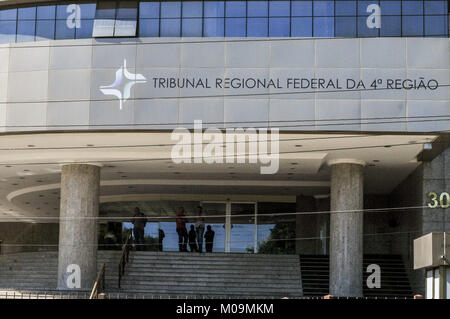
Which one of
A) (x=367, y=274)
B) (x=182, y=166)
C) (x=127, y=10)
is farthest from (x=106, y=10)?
(x=367, y=274)

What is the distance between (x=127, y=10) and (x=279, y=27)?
5.53 meters

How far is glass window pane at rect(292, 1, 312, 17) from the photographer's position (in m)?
29.0

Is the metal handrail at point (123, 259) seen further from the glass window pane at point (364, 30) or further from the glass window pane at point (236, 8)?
the glass window pane at point (364, 30)

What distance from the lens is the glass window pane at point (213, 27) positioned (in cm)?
2873

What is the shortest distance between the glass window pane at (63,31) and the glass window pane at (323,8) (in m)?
8.72

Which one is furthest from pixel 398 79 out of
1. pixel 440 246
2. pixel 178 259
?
pixel 440 246

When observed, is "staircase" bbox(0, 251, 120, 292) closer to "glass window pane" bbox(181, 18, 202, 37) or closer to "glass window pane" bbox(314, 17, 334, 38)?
"glass window pane" bbox(181, 18, 202, 37)

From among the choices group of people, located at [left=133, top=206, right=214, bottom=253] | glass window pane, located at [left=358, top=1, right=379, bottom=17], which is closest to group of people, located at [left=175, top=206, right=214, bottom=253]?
group of people, located at [left=133, top=206, right=214, bottom=253]

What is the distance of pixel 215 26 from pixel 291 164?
6.95 meters

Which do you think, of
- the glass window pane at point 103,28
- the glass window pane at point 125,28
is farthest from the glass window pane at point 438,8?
the glass window pane at point 103,28

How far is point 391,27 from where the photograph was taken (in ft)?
94.0

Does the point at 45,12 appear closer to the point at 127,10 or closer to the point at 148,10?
the point at 127,10

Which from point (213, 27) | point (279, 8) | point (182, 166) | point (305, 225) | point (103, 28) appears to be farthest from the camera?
point (305, 225)
